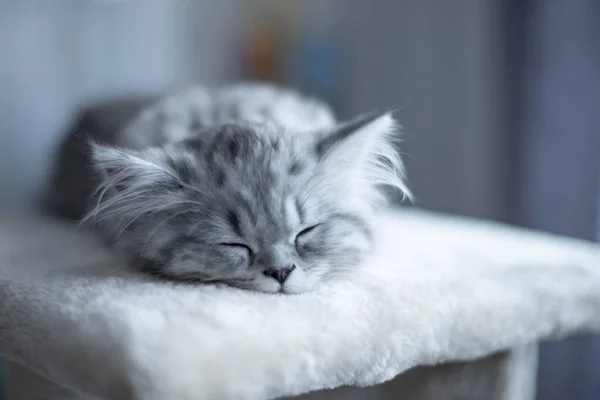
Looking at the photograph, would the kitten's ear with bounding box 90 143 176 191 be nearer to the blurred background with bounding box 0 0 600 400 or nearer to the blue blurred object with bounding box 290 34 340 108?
the blurred background with bounding box 0 0 600 400

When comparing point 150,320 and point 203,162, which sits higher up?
point 203,162

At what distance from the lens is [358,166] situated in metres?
1.25

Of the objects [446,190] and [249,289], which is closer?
[249,289]

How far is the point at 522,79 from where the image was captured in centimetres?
191

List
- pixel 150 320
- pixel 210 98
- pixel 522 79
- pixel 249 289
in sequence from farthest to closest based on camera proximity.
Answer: pixel 522 79, pixel 210 98, pixel 249 289, pixel 150 320

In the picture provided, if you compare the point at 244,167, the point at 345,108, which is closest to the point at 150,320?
the point at 244,167

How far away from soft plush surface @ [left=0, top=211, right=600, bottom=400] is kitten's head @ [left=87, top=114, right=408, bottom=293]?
0.05m

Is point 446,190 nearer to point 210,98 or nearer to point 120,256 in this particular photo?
point 210,98

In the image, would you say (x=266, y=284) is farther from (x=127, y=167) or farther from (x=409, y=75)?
(x=409, y=75)

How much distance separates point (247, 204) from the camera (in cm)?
108

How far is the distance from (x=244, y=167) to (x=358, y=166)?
0.80 ft

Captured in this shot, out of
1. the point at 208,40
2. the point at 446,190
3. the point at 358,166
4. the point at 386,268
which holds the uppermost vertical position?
the point at 208,40

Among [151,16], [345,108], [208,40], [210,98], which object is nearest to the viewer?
[210,98]

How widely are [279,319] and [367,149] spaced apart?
1.44ft
